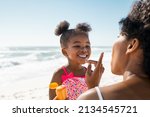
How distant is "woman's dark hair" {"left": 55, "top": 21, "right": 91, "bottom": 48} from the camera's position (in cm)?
329

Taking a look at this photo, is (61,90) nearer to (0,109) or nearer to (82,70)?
(0,109)

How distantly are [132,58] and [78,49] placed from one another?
74.3 inches

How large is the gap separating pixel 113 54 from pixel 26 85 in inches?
264

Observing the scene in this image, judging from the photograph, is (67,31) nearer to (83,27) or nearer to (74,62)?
(83,27)

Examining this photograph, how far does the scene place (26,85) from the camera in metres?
7.88

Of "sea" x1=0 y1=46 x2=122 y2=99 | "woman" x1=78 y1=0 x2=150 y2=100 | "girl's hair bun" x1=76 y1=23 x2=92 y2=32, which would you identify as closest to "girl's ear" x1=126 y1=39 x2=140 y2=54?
"woman" x1=78 y1=0 x2=150 y2=100

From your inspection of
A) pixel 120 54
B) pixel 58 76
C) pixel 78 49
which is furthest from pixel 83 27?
pixel 120 54

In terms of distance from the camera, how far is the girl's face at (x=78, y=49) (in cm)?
315

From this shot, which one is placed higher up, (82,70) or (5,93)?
(82,70)

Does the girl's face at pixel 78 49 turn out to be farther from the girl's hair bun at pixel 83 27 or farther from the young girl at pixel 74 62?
the girl's hair bun at pixel 83 27

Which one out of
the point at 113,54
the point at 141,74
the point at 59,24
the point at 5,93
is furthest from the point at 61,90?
the point at 5,93

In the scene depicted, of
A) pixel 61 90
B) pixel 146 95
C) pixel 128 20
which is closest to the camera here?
pixel 146 95

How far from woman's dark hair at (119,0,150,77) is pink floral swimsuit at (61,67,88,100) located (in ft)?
6.03

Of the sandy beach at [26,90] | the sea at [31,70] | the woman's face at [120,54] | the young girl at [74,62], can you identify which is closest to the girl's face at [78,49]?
the young girl at [74,62]
